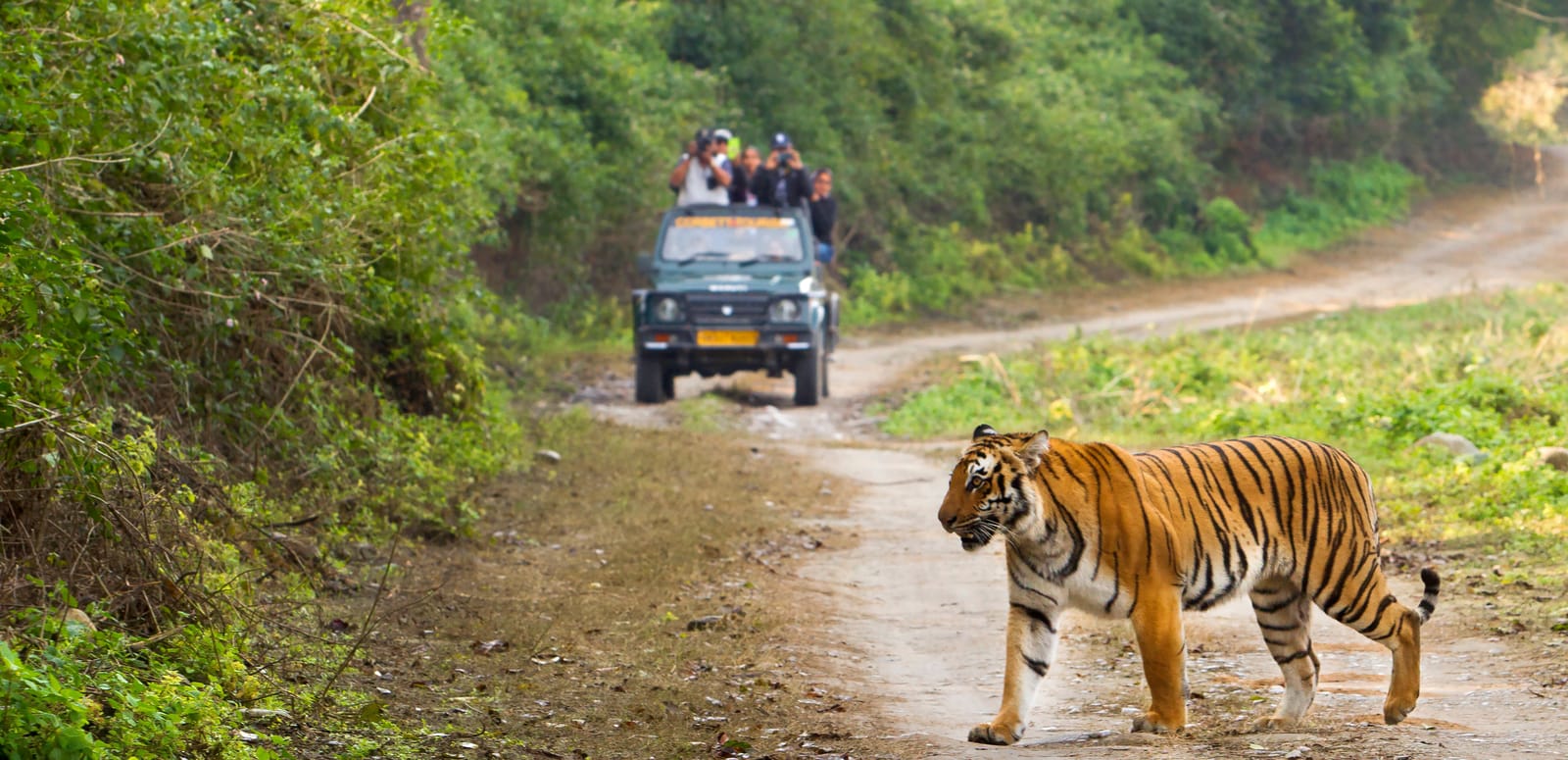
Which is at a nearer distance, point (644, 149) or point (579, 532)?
point (579, 532)

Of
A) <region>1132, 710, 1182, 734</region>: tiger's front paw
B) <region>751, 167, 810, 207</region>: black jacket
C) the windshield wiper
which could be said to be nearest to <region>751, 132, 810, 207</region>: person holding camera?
<region>751, 167, 810, 207</region>: black jacket

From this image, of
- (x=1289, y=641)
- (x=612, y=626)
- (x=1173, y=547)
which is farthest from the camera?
(x=612, y=626)

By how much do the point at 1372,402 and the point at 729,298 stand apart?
22.2 ft

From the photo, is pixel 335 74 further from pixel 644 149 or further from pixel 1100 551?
pixel 644 149

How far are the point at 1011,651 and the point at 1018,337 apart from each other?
2172 centimetres

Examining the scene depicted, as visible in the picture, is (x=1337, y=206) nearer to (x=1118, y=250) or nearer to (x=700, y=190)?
(x=1118, y=250)

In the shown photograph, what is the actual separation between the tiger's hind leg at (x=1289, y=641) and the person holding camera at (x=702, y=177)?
12761 millimetres

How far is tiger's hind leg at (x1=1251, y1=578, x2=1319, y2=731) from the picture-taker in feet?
20.9

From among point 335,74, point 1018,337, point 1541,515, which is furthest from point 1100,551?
point 1018,337

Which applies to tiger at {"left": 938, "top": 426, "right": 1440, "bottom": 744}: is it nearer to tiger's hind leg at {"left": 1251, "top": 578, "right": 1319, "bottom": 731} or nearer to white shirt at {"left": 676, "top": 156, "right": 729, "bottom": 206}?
tiger's hind leg at {"left": 1251, "top": 578, "right": 1319, "bottom": 731}

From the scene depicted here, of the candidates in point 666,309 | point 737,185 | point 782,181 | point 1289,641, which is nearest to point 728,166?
point 737,185

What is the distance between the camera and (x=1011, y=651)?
19.8 feet

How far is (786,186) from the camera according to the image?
64.6 feet

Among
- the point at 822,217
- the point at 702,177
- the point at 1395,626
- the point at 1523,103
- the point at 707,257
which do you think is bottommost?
the point at 1395,626
